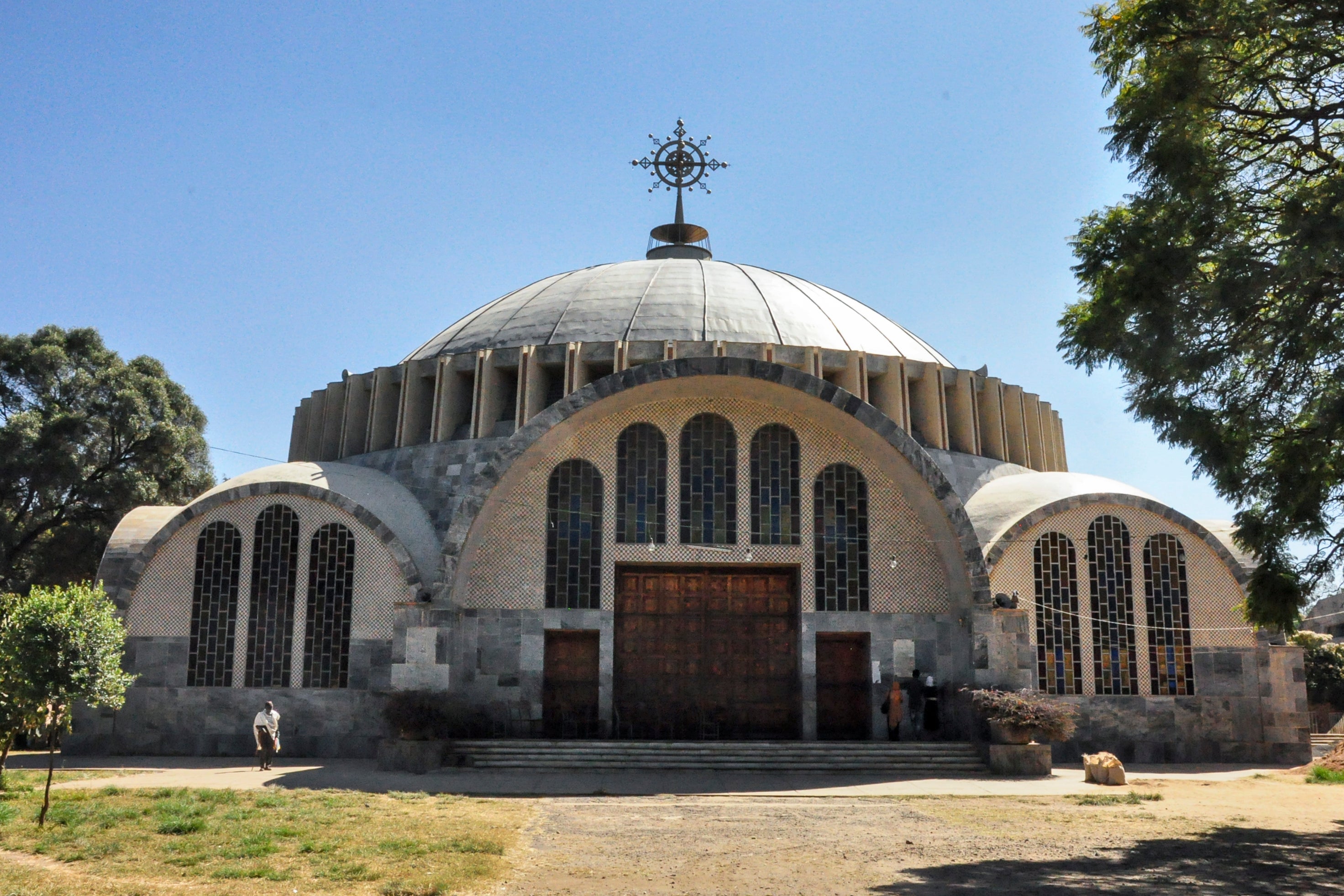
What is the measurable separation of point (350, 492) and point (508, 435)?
12.1 ft

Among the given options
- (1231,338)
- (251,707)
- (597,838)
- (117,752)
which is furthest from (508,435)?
(1231,338)

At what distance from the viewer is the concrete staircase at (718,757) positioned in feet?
61.8

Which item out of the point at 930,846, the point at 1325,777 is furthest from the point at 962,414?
the point at 930,846

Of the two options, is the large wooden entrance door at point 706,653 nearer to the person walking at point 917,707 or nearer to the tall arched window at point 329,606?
the person walking at point 917,707

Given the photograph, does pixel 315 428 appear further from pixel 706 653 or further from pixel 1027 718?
pixel 1027 718

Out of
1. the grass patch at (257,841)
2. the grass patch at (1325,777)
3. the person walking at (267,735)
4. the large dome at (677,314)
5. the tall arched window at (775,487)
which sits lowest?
the grass patch at (1325,777)

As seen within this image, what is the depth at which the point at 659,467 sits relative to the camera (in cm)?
2216

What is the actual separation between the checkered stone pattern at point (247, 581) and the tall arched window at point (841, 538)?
24.8 feet

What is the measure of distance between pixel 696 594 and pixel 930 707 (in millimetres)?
4619

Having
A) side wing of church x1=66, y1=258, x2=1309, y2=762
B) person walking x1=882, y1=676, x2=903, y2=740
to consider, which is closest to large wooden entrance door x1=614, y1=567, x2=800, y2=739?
side wing of church x1=66, y1=258, x2=1309, y2=762

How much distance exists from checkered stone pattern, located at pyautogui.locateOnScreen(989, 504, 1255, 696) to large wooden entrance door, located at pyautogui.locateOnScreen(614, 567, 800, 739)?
4134 mm

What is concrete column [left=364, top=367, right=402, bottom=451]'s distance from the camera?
2673 centimetres

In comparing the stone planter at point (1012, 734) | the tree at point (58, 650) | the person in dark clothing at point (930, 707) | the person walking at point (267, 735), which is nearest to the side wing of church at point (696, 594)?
the person in dark clothing at point (930, 707)

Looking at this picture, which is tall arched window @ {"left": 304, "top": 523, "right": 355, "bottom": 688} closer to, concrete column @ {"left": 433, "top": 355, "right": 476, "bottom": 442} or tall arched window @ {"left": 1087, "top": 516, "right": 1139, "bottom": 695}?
concrete column @ {"left": 433, "top": 355, "right": 476, "bottom": 442}
